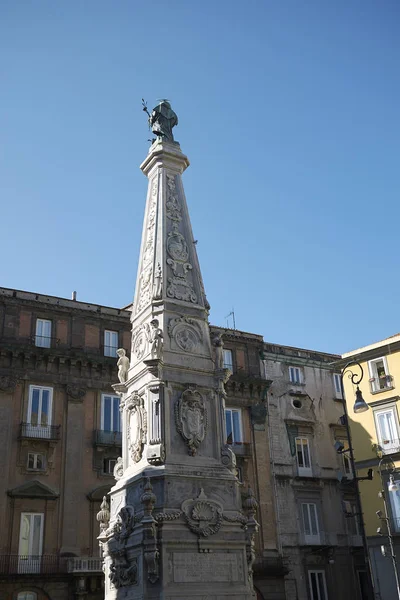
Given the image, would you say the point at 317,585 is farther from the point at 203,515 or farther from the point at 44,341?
the point at 203,515

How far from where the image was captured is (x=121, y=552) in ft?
44.7

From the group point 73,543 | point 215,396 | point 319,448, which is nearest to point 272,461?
point 319,448

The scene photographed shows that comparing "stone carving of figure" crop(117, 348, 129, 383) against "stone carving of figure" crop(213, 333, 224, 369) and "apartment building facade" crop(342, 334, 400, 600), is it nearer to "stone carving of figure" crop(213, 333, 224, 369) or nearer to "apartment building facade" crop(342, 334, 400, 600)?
"stone carving of figure" crop(213, 333, 224, 369)

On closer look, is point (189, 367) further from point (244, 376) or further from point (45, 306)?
point (244, 376)

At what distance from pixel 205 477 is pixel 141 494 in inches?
53.7

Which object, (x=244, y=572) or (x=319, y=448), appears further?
(x=319, y=448)

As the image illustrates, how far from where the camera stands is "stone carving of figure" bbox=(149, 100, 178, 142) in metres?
19.0

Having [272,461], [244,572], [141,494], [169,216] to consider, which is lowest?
[244,572]

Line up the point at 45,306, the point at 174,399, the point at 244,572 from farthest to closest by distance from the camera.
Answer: the point at 45,306
the point at 174,399
the point at 244,572

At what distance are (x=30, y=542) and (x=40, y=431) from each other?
4460mm

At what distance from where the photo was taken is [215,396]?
15.3m

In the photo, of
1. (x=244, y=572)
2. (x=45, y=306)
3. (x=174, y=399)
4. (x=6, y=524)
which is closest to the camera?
(x=244, y=572)

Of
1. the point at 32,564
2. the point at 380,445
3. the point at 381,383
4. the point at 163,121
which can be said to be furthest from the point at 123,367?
the point at 381,383

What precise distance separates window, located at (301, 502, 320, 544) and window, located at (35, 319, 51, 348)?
50.6 ft
